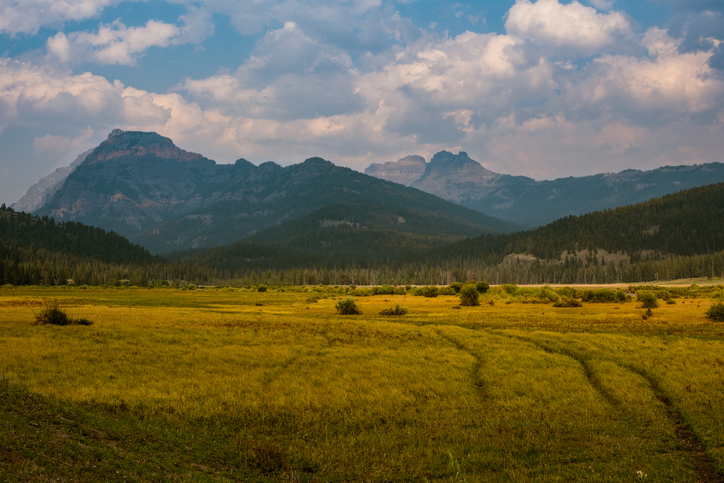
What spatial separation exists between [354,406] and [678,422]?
16523 mm

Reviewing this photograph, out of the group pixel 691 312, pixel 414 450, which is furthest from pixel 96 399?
pixel 691 312

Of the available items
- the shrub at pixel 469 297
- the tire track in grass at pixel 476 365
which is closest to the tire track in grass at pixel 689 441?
the tire track in grass at pixel 476 365

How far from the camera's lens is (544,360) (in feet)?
105

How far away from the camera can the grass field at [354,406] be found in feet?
56.6

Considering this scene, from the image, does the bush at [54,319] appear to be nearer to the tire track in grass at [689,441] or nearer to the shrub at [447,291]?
the tire track in grass at [689,441]

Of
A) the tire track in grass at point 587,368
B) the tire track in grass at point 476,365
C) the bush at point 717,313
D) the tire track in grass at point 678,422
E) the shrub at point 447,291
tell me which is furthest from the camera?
the shrub at point 447,291

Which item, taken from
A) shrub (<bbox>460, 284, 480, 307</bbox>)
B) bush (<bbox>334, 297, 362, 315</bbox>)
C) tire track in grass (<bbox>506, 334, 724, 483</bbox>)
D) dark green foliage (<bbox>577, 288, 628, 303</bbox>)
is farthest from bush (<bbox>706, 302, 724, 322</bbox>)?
bush (<bbox>334, 297, 362, 315</bbox>)

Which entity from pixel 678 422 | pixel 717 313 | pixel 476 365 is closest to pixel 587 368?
pixel 476 365

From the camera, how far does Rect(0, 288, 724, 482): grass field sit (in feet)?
56.6

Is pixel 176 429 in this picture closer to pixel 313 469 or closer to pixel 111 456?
pixel 111 456

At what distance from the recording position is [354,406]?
24.3 m

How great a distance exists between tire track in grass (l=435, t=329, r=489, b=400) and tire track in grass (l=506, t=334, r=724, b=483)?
6220mm

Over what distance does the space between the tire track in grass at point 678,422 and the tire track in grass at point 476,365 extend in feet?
20.4

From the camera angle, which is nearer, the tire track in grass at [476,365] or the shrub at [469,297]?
the tire track in grass at [476,365]
